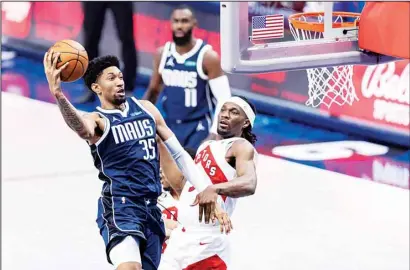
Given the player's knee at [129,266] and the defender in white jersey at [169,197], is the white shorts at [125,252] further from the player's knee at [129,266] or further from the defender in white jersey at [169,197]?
the defender in white jersey at [169,197]

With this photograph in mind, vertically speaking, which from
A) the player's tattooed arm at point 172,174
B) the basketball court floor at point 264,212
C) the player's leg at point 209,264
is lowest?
the basketball court floor at point 264,212

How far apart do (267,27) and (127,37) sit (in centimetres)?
673

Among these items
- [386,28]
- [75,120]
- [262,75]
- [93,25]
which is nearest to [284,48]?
[386,28]

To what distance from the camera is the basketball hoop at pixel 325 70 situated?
8695 millimetres

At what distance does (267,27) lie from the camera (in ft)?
26.9

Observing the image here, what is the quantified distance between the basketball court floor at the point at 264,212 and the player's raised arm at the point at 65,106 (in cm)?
219

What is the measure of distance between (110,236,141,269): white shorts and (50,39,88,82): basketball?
3.33ft

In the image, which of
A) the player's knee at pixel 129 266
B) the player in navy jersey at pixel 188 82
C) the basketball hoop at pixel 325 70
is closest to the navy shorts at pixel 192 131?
the player in navy jersey at pixel 188 82

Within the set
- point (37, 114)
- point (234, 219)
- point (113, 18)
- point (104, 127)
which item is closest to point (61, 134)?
point (37, 114)

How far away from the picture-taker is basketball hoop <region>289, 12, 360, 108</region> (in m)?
8.70

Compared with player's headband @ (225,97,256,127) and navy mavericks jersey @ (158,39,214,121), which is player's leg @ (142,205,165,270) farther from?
navy mavericks jersey @ (158,39,214,121)

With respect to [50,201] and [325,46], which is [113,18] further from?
[325,46]

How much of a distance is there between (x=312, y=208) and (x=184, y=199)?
3.11 m

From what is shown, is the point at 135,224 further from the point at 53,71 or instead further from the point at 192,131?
the point at 192,131
